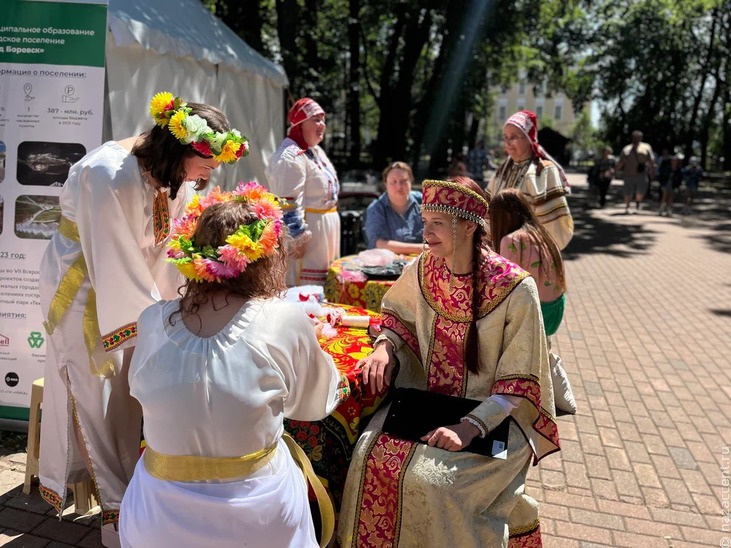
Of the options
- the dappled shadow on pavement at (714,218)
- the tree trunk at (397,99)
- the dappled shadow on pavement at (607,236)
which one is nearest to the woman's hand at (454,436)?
the dappled shadow on pavement at (607,236)

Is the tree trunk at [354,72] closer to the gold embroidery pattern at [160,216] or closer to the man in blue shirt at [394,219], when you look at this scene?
the man in blue shirt at [394,219]

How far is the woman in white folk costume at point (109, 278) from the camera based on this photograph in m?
2.61

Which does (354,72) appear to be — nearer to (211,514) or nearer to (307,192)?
(307,192)

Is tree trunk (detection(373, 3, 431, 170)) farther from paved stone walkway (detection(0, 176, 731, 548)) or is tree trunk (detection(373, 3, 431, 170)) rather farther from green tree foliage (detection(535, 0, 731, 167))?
paved stone walkway (detection(0, 176, 731, 548))

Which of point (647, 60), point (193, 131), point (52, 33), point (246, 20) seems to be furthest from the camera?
point (647, 60)

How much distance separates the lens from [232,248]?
5.87 feet

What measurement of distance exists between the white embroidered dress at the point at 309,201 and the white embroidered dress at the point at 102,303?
71.3 inches

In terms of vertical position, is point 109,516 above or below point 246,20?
below

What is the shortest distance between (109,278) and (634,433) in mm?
3438

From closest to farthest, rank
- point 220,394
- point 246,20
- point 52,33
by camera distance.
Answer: point 220,394
point 52,33
point 246,20

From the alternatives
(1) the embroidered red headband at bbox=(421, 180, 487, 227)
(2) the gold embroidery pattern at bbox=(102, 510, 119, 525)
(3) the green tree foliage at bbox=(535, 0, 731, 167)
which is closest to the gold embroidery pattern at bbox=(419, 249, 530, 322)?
(1) the embroidered red headband at bbox=(421, 180, 487, 227)

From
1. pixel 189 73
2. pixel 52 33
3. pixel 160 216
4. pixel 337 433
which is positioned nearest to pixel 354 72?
pixel 189 73

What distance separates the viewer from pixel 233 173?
7.66 meters

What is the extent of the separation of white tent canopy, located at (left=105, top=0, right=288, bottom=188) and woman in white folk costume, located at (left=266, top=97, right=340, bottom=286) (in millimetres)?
1189
